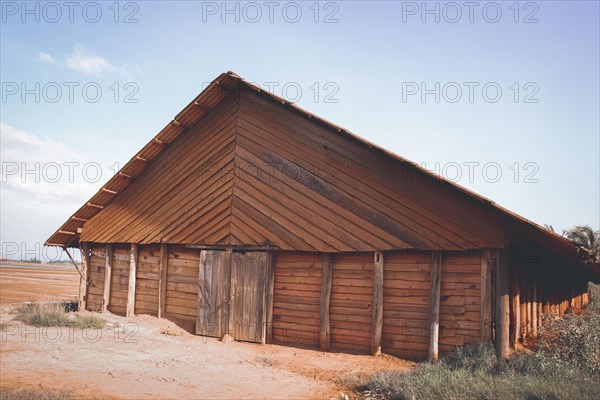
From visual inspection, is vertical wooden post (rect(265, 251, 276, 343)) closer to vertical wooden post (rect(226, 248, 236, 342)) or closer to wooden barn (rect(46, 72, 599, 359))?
wooden barn (rect(46, 72, 599, 359))

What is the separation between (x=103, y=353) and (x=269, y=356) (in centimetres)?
404

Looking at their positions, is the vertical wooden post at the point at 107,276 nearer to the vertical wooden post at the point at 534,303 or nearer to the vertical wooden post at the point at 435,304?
the vertical wooden post at the point at 435,304

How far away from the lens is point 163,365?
32.1 ft

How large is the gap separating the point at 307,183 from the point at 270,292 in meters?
3.41

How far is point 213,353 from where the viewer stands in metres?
11.4

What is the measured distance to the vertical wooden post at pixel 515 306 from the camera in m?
11.5

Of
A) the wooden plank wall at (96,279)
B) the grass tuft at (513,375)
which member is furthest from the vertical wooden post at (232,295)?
the wooden plank wall at (96,279)

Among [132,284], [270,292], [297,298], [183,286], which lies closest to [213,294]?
[183,286]

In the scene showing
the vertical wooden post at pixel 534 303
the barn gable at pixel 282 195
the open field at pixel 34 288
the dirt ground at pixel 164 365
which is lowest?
the open field at pixel 34 288

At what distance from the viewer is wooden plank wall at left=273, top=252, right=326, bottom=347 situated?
488 inches

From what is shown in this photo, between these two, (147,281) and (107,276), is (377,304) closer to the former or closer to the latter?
(147,281)

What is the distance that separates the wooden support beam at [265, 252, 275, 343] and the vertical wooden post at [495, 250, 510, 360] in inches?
239

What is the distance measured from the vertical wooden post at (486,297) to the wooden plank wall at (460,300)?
0.10 meters

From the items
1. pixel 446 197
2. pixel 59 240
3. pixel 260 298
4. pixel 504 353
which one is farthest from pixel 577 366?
pixel 59 240
